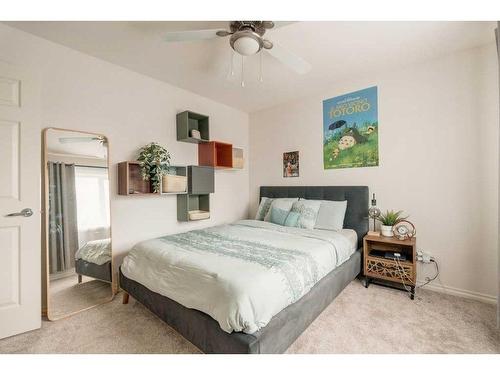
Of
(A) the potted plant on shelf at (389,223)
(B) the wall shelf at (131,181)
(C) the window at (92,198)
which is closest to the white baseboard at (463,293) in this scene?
(A) the potted plant on shelf at (389,223)

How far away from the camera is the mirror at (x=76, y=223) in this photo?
79.7 inches

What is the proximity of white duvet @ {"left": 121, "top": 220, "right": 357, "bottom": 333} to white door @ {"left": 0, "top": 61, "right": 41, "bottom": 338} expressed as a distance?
70 centimetres

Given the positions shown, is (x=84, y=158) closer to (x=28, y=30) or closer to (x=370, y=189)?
(x=28, y=30)

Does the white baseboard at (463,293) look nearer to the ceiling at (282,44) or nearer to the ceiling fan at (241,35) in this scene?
the ceiling at (282,44)

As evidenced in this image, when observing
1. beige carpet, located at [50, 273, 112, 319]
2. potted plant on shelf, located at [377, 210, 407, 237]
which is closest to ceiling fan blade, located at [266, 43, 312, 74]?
potted plant on shelf, located at [377, 210, 407, 237]

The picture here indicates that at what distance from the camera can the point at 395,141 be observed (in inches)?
103

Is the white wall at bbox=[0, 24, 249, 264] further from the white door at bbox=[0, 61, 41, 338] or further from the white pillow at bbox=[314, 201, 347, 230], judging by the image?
the white pillow at bbox=[314, 201, 347, 230]

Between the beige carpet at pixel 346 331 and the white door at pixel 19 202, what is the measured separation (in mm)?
230

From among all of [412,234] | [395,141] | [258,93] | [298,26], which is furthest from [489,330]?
[258,93]

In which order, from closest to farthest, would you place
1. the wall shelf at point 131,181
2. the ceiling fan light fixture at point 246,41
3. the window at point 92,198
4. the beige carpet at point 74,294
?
the ceiling fan light fixture at point 246,41, the beige carpet at point 74,294, the window at point 92,198, the wall shelf at point 131,181

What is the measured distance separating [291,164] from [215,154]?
123cm

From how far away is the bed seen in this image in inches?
87.5

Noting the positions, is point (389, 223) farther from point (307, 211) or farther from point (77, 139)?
point (77, 139)

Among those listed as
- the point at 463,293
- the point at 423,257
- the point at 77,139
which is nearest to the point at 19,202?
the point at 77,139
